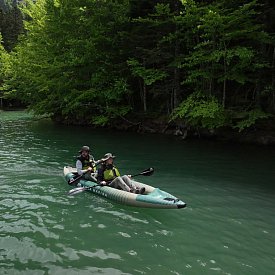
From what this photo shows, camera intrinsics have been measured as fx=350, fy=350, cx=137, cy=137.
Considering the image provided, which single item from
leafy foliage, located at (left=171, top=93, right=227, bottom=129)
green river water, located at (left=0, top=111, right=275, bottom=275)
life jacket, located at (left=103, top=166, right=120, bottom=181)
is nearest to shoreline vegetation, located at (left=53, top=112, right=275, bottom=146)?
leafy foliage, located at (left=171, top=93, right=227, bottom=129)

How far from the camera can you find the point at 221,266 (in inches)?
228

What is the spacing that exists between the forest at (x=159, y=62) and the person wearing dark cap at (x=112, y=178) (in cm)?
712

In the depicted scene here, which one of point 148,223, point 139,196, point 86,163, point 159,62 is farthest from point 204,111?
point 148,223

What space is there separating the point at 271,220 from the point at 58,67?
61.5 feet

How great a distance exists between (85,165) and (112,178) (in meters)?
1.20

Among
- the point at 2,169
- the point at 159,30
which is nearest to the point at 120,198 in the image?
the point at 2,169

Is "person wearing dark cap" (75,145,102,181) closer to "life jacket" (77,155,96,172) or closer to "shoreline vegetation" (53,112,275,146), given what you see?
"life jacket" (77,155,96,172)

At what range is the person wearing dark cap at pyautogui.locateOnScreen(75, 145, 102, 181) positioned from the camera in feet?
34.7

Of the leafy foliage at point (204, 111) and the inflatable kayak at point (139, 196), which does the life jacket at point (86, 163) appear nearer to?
the inflatable kayak at point (139, 196)

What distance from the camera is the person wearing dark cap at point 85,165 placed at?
34.7 feet

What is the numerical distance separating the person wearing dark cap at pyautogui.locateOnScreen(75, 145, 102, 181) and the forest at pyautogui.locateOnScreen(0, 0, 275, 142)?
6870mm

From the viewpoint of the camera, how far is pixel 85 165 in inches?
432

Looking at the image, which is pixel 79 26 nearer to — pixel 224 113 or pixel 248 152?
pixel 224 113

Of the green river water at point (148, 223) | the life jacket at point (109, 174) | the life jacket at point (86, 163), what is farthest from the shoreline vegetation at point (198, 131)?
the life jacket at point (109, 174)
